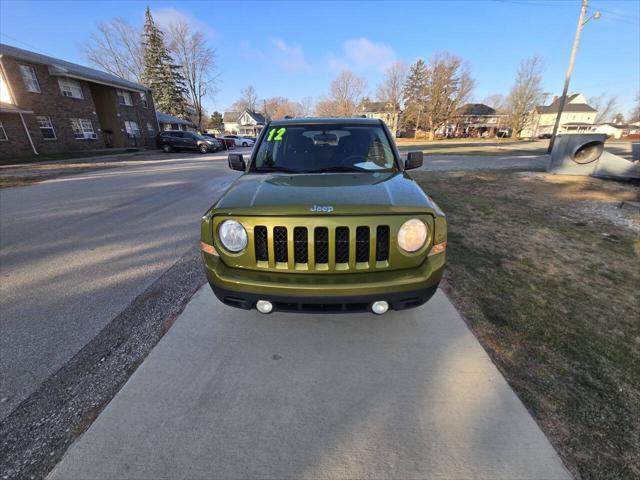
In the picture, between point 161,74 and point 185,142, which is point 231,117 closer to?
point 161,74

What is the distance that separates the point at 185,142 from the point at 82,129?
283 inches

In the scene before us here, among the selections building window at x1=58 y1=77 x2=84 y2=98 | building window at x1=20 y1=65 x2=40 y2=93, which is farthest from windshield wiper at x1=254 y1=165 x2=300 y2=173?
building window at x1=58 y1=77 x2=84 y2=98

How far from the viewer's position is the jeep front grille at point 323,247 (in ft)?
6.26

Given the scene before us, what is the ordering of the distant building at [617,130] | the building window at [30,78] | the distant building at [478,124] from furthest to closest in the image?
the distant building at [478,124] < the distant building at [617,130] < the building window at [30,78]

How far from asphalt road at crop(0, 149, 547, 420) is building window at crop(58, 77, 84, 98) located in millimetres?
17894

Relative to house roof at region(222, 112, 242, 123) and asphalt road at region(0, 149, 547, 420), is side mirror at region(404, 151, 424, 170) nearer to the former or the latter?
asphalt road at region(0, 149, 547, 420)

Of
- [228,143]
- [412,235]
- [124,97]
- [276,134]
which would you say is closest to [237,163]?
[276,134]

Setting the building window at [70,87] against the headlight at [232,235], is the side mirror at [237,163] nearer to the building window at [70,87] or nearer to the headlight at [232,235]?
the headlight at [232,235]

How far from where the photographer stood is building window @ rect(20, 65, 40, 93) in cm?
1842

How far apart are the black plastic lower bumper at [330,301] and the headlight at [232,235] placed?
0.31 meters

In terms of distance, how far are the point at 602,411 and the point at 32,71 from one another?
29.5 meters

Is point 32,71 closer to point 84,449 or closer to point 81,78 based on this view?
point 81,78

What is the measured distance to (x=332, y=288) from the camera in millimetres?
1890

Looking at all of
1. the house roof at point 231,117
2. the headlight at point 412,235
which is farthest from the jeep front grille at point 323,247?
the house roof at point 231,117
